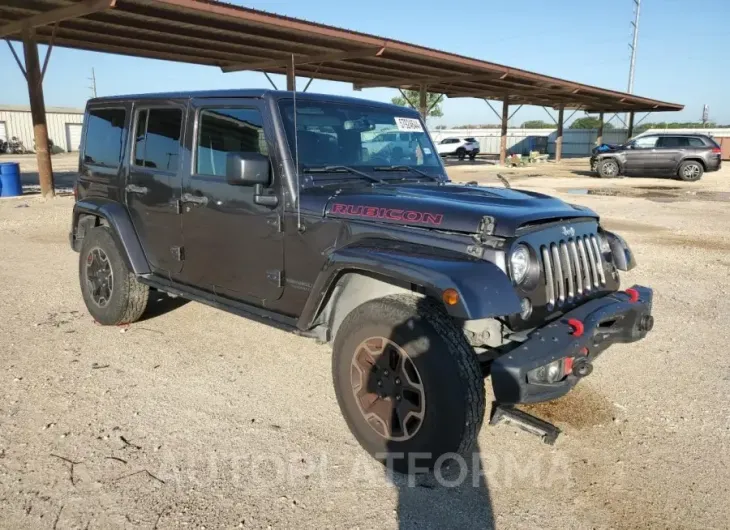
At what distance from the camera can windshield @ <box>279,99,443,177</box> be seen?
356cm

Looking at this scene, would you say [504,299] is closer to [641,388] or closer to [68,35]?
[641,388]

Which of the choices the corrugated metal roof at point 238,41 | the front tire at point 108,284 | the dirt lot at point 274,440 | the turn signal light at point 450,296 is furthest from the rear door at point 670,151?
the turn signal light at point 450,296

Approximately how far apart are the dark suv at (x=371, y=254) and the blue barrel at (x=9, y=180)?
11282 mm

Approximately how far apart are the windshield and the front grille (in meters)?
1.32

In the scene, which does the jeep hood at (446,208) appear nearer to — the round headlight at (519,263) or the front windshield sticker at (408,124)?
the round headlight at (519,263)

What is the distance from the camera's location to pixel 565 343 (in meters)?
2.67

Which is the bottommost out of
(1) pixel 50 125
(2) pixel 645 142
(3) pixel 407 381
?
(3) pixel 407 381

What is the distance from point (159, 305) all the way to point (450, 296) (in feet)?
13.2

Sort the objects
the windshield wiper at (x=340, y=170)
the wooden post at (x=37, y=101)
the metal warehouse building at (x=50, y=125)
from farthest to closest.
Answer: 1. the metal warehouse building at (x=50, y=125)
2. the wooden post at (x=37, y=101)
3. the windshield wiper at (x=340, y=170)

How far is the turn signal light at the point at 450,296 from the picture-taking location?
2.51 metres

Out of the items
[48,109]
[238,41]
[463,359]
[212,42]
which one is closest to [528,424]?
[463,359]

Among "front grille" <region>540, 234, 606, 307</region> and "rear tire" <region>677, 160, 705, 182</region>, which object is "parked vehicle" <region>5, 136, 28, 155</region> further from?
"front grille" <region>540, 234, 606, 307</region>

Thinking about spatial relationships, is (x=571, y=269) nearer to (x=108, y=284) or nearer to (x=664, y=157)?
(x=108, y=284)

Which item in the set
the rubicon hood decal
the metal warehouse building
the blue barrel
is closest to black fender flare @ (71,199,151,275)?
the rubicon hood decal
